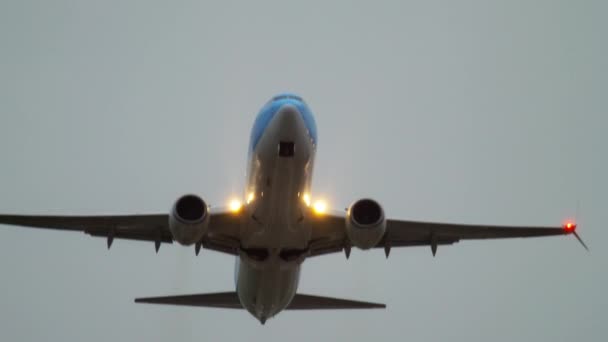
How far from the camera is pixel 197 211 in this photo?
64.4ft

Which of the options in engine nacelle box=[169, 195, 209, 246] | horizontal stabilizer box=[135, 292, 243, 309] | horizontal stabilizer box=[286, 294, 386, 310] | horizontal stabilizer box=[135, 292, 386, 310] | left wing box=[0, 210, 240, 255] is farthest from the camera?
horizontal stabilizer box=[286, 294, 386, 310]

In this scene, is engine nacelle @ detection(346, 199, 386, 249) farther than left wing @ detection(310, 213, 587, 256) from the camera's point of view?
No

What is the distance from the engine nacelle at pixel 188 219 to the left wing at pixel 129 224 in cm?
264

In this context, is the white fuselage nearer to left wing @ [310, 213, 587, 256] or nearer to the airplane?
the airplane

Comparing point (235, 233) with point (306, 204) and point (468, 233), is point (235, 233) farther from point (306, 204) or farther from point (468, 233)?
point (468, 233)

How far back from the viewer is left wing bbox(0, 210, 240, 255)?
73.3 ft

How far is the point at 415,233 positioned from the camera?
965 inches

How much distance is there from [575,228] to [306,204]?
740cm

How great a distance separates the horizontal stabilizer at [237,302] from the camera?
81.1 feet

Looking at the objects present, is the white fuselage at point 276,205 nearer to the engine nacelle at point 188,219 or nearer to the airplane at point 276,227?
the airplane at point 276,227

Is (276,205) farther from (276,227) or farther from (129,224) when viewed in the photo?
(129,224)

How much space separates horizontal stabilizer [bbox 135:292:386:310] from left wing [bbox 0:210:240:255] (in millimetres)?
2269

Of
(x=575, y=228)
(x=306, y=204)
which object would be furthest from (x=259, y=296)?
(x=575, y=228)

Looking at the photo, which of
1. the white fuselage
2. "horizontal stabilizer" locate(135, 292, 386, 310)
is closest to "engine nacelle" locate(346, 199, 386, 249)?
the white fuselage
